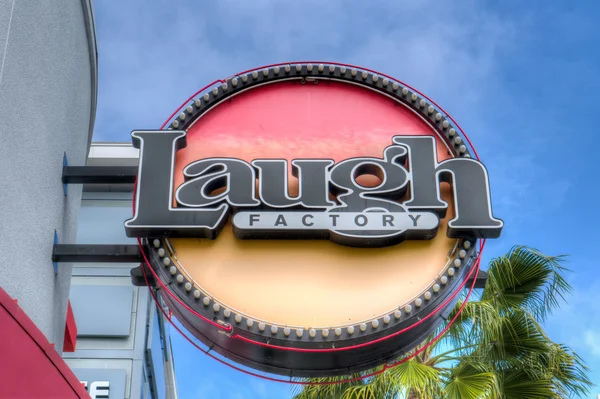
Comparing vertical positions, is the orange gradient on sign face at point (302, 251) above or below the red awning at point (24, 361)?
above

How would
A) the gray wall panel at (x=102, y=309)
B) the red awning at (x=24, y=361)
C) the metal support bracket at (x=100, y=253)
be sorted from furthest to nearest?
the gray wall panel at (x=102, y=309) < the metal support bracket at (x=100, y=253) < the red awning at (x=24, y=361)

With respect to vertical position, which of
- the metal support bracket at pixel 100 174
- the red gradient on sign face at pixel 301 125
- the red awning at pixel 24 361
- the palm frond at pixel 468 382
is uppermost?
the red gradient on sign face at pixel 301 125

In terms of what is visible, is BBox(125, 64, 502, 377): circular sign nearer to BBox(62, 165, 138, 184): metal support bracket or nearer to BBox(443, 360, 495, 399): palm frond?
BBox(62, 165, 138, 184): metal support bracket

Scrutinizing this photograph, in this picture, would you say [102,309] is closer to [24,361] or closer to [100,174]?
[100,174]

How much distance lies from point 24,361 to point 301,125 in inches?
150

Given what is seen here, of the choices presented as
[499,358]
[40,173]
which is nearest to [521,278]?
[499,358]

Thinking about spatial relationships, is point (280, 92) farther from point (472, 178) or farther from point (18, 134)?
point (18, 134)

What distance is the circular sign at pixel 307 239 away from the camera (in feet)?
21.8

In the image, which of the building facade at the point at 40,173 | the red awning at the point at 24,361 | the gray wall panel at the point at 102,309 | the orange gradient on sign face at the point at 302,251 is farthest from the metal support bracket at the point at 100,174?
the gray wall panel at the point at 102,309

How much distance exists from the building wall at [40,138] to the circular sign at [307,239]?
0.76m

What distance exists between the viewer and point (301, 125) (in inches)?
312

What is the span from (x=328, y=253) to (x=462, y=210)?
1.21m

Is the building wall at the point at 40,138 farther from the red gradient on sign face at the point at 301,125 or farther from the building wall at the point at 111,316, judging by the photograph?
the building wall at the point at 111,316

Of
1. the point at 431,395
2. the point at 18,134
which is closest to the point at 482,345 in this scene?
the point at 431,395
